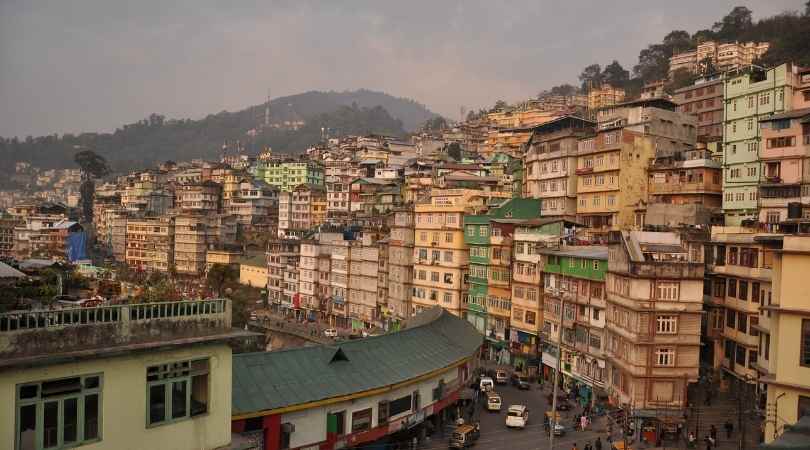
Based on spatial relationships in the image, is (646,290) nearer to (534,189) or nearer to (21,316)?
(21,316)

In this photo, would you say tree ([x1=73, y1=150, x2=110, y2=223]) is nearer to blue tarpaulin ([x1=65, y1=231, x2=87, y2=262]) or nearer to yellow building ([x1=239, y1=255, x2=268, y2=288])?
blue tarpaulin ([x1=65, y1=231, x2=87, y2=262])

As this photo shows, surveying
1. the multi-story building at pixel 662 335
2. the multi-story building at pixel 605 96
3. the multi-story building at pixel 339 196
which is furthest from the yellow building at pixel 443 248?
the multi-story building at pixel 605 96

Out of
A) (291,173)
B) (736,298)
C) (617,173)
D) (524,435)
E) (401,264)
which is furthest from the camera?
(291,173)

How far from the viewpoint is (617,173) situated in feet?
A: 165

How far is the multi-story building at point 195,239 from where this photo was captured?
9531cm

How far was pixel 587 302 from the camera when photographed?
37938 millimetres

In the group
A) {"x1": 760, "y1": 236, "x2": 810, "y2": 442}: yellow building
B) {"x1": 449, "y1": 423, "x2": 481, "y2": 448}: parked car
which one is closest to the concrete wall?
{"x1": 449, "y1": 423, "x2": 481, "y2": 448}: parked car

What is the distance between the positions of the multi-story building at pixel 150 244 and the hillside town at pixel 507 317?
1472cm

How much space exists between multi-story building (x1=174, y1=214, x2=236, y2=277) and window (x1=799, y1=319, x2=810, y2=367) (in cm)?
8223

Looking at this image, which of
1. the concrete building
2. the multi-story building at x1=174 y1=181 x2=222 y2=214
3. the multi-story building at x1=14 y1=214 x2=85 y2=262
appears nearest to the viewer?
the concrete building

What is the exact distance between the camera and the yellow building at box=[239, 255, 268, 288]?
86.2 m

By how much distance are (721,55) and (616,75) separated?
3241cm

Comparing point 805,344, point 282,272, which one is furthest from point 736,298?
point 282,272

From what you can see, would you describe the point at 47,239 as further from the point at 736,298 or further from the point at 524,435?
the point at 736,298
